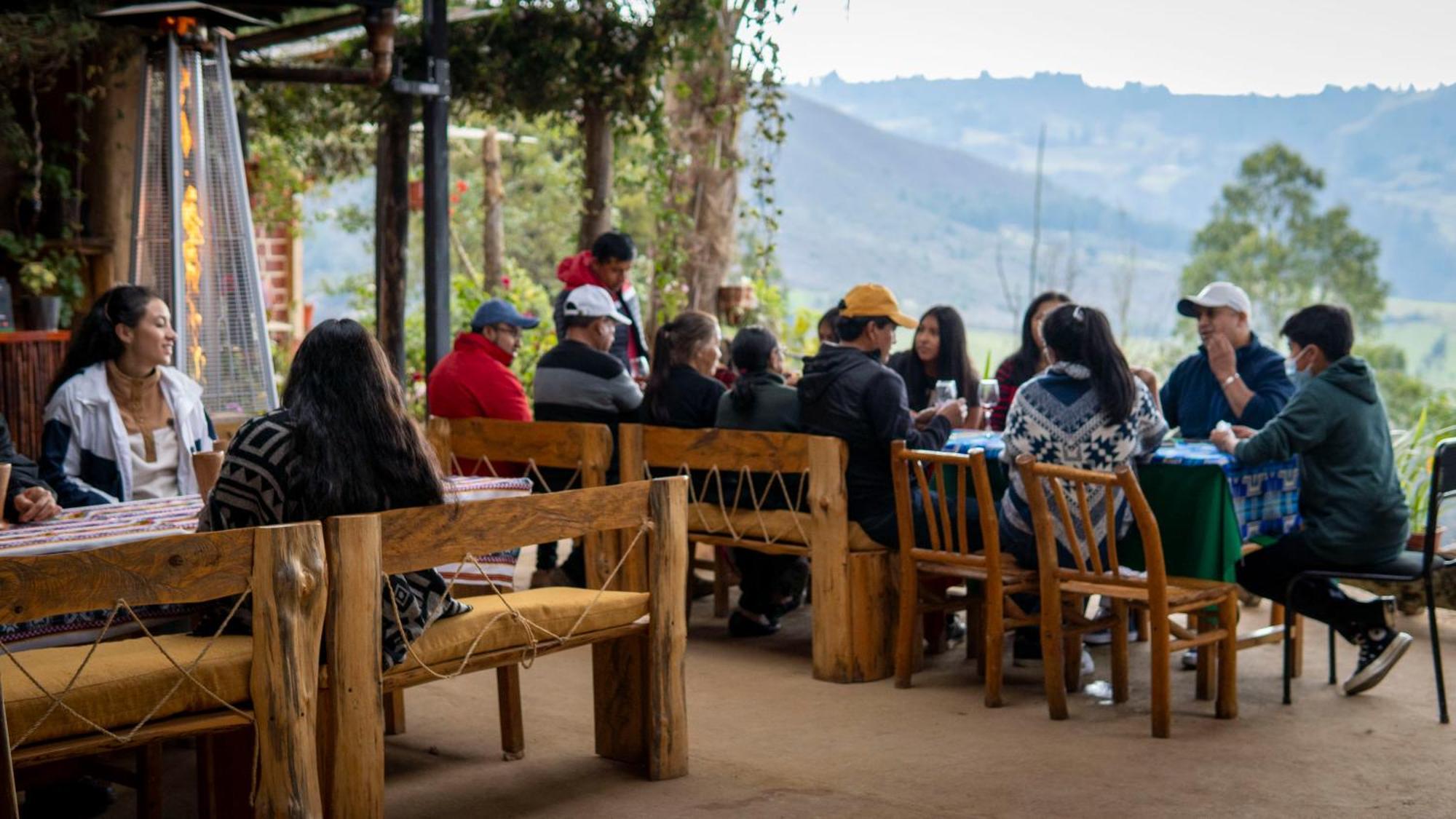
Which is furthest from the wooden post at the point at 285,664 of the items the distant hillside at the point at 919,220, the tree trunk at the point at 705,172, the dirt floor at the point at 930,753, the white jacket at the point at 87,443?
the distant hillside at the point at 919,220

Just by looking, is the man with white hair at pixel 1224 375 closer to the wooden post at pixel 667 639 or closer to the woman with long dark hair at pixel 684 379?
the woman with long dark hair at pixel 684 379

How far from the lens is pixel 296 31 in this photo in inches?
289

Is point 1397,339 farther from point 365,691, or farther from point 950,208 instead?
point 365,691

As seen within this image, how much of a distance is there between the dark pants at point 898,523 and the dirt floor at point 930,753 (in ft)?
1.48

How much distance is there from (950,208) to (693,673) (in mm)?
22116

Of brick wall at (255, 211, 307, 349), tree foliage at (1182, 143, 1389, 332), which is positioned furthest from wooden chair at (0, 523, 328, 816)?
tree foliage at (1182, 143, 1389, 332)

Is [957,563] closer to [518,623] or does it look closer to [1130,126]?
[518,623]

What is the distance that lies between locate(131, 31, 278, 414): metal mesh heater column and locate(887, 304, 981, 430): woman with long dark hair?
97.1 inches

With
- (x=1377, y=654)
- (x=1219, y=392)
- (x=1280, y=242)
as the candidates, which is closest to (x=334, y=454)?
(x=1377, y=654)

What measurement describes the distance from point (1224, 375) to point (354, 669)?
335 cm

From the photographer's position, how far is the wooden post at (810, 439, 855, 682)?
4.62m

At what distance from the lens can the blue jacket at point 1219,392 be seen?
16.8ft

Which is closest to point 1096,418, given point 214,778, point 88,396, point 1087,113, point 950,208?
point 214,778

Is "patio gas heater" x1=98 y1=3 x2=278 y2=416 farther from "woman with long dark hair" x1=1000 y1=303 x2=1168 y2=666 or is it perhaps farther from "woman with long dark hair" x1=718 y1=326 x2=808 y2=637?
"woman with long dark hair" x1=1000 y1=303 x2=1168 y2=666
